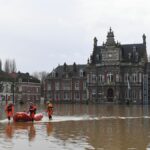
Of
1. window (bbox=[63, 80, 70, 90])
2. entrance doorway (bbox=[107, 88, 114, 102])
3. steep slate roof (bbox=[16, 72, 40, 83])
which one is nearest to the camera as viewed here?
entrance doorway (bbox=[107, 88, 114, 102])

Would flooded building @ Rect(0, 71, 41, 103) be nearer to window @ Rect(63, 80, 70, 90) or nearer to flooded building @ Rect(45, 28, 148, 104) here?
window @ Rect(63, 80, 70, 90)

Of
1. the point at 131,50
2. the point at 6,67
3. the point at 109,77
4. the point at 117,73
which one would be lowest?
the point at 109,77

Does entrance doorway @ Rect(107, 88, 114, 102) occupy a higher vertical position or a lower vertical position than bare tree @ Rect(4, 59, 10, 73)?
lower

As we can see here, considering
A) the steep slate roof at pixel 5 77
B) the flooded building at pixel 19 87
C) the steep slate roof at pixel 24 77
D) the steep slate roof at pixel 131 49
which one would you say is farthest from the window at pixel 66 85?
the steep slate roof at pixel 24 77

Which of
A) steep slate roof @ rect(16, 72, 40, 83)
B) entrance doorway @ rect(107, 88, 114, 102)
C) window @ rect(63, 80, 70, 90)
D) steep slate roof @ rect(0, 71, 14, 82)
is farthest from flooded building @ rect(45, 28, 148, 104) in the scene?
steep slate roof @ rect(16, 72, 40, 83)

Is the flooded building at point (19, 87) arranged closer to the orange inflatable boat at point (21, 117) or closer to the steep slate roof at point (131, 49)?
the steep slate roof at point (131, 49)

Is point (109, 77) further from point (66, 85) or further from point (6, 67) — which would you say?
point (6, 67)

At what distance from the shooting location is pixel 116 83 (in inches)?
3718

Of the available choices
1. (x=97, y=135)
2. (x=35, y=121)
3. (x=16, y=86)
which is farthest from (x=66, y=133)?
(x=16, y=86)

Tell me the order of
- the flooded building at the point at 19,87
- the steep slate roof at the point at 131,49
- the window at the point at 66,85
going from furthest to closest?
the flooded building at the point at 19,87 < the window at the point at 66,85 < the steep slate roof at the point at 131,49

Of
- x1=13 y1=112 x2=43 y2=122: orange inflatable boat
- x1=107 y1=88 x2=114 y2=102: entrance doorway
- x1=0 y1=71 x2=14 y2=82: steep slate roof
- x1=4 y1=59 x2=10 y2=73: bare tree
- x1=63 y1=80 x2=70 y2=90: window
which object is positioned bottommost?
x1=13 y1=112 x2=43 y2=122: orange inflatable boat

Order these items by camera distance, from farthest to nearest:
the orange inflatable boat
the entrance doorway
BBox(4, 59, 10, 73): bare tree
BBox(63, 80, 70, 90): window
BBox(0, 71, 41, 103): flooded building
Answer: BBox(4, 59, 10, 73): bare tree → BBox(0, 71, 41, 103): flooded building → BBox(63, 80, 70, 90): window → the entrance doorway → the orange inflatable boat

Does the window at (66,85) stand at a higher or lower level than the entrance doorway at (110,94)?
higher

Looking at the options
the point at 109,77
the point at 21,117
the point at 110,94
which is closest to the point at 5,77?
the point at 109,77
